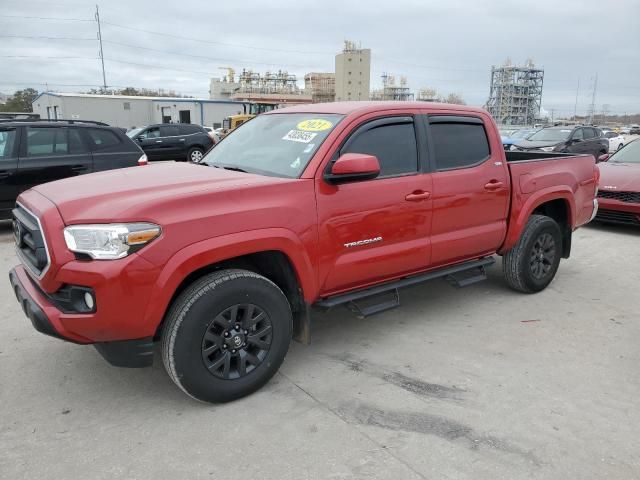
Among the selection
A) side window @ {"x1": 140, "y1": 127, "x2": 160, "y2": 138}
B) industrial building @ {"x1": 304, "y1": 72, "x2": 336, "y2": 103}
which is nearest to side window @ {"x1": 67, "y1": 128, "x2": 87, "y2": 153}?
side window @ {"x1": 140, "y1": 127, "x2": 160, "y2": 138}

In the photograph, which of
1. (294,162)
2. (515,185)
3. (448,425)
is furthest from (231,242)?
Answer: (515,185)

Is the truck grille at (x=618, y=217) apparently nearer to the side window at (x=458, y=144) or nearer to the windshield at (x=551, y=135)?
the side window at (x=458, y=144)

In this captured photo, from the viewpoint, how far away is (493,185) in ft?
14.9

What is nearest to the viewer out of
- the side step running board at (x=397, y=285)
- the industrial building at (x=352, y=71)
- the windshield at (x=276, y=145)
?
the windshield at (x=276, y=145)

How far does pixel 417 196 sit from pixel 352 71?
10431 cm

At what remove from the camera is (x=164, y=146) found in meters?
19.1

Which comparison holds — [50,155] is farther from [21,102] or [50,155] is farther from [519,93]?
[519,93]

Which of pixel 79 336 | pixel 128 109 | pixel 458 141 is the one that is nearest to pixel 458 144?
pixel 458 141

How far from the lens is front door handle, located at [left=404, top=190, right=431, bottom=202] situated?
388 cm

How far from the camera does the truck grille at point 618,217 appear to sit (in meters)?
8.10

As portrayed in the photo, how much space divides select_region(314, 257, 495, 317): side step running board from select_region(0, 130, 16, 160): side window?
6245 mm

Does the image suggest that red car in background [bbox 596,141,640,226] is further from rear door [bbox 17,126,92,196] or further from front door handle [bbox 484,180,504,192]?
rear door [bbox 17,126,92,196]

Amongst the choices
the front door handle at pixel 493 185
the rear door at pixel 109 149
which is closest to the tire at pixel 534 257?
the front door handle at pixel 493 185

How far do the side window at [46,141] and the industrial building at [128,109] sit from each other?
123 ft
